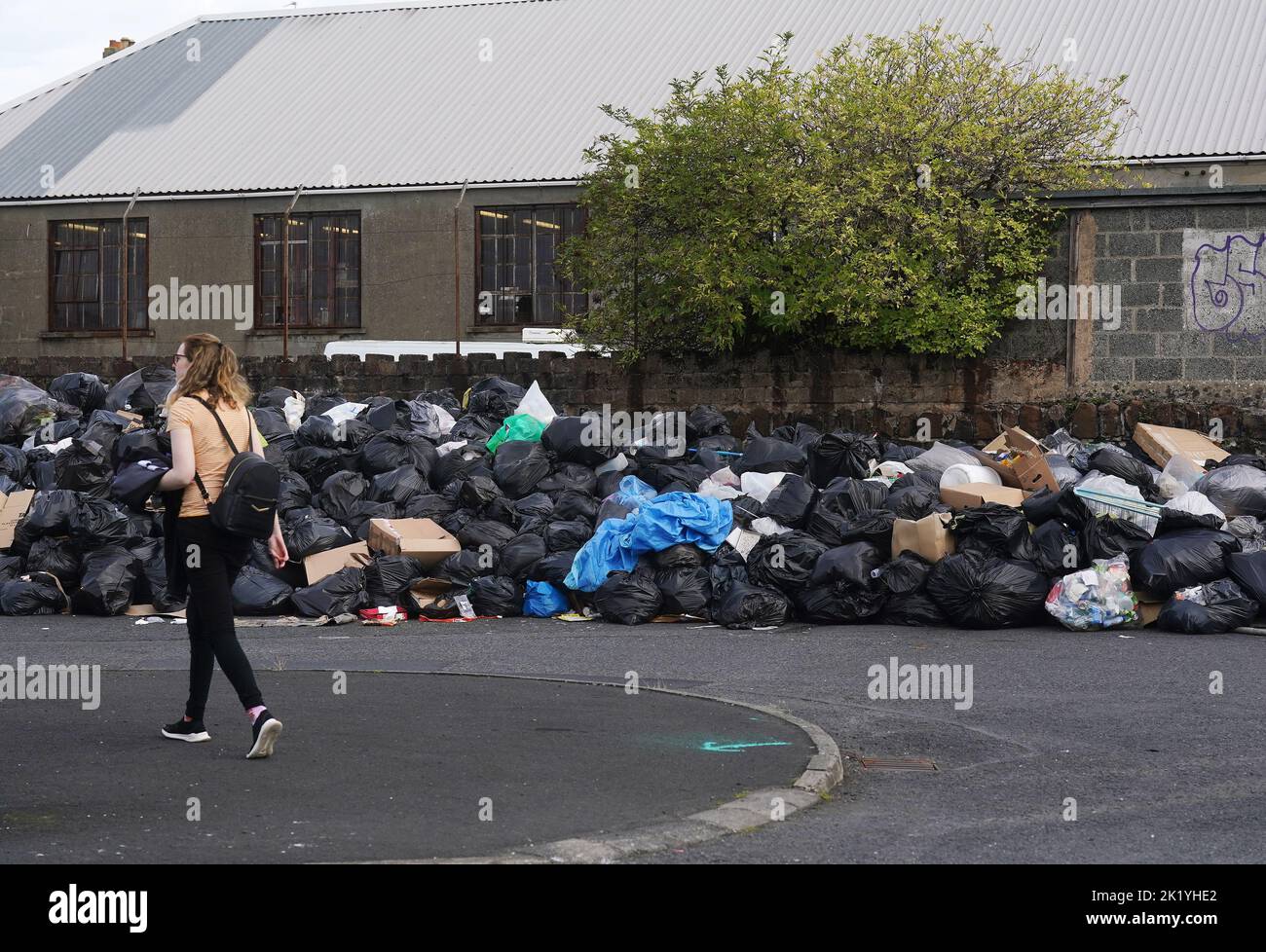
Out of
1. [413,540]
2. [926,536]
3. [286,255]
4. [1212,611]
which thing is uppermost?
[286,255]

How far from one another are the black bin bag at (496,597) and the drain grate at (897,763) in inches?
236

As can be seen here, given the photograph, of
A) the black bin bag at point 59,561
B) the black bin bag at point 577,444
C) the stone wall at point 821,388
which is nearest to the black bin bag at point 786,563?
the black bin bag at point 577,444

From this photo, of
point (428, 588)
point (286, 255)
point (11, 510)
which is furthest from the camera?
point (286, 255)

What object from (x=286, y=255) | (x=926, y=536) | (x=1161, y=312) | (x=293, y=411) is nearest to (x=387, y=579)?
(x=926, y=536)

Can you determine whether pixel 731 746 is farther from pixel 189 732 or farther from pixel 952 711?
pixel 189 732

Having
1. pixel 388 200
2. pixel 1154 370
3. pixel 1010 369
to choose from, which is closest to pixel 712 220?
pixel 1010 369

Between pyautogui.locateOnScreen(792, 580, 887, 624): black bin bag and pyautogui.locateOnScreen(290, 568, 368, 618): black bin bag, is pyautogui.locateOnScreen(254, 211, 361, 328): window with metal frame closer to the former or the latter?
pyautogui.locateOnScreen(290, 568, 368, 618): black bin bag

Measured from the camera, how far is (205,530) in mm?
6773

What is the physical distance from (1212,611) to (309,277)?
66.9 feet

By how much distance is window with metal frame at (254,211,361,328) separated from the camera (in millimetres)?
28031

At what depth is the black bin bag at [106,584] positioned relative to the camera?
42.7 feet

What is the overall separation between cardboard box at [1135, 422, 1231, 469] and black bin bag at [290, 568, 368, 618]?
7.34 m

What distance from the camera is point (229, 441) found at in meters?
6.89

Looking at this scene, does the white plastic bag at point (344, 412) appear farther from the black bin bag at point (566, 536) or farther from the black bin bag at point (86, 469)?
the black bin bag at point (566, 536)
